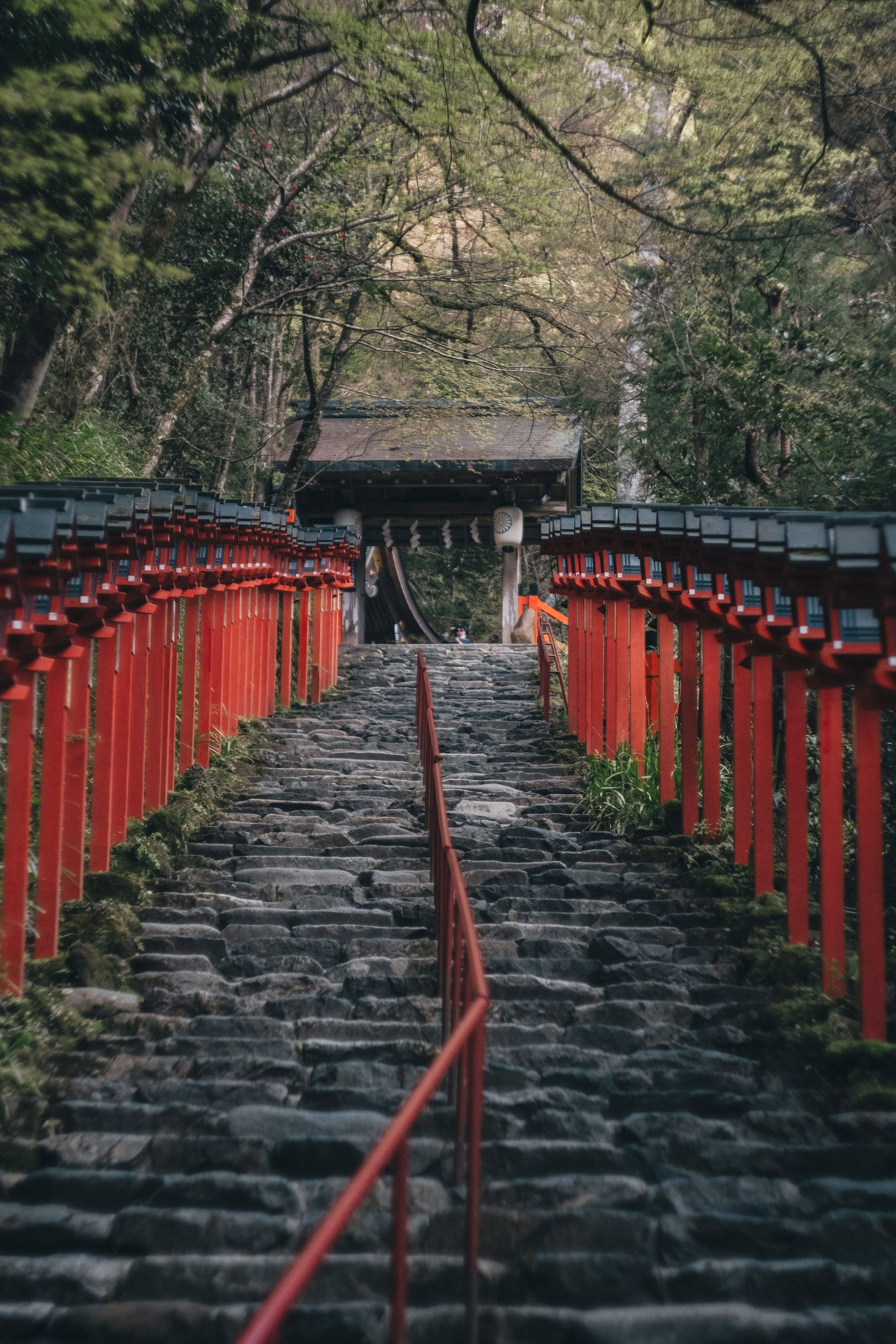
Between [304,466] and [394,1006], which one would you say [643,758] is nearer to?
[394,1006]

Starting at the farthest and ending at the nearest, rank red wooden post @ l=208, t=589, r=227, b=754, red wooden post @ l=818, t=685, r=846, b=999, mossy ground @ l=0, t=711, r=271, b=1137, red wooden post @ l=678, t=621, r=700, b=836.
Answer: red wooden post @ l=208, t=589, r=227, b=754
red wooden post @ l=678, t=621, r=700, b=836
red wooden post @ l=818, t=685, r=846, b=999
mossy ground @ l=0, t=711, r=271, b=1137

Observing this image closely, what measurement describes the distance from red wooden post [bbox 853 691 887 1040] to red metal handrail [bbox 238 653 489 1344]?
177cm

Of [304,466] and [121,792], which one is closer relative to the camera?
[121,792]

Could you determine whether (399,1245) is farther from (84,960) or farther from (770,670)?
(770,670)

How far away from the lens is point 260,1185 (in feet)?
11.1

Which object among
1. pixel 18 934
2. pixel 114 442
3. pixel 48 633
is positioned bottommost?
pixel 18 934

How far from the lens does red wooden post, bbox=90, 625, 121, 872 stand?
5.81m

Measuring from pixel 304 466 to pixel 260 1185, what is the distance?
15.7 meters

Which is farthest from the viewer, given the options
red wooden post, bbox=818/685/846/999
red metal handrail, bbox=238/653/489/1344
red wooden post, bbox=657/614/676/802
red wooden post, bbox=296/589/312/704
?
red wooden post, bbox=296/589/312/704

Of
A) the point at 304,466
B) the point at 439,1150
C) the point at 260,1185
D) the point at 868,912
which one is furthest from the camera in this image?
the point at 304,466

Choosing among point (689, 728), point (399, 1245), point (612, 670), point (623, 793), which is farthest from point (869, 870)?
point (612, 670)

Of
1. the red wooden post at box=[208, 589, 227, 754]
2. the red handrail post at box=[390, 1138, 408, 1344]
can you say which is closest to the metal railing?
the red handrail post at box=[390, 1138, 408, 1344]

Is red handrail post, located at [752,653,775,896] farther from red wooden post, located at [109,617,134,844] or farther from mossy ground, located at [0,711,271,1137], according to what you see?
red wooden post, located at [109,617,134,844]

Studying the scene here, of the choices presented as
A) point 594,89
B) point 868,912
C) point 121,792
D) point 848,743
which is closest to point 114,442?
point 121,792
